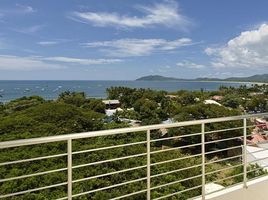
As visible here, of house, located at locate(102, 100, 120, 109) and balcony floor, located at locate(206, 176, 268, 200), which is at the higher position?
balcony floor, located at locate(206, 176, 268, 200)

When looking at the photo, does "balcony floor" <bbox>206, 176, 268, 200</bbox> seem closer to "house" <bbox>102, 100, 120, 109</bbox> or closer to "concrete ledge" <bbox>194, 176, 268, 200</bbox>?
"concrete ledge" <bbox>194, 176, 268, 200</bbox>

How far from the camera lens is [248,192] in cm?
308

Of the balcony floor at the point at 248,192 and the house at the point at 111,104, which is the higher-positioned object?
the balcony floor at the point at 248,192

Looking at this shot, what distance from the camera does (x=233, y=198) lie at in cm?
292

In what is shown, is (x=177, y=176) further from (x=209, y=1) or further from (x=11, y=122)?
(x=209, y=1)

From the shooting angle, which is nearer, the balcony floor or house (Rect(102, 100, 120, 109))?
the balcony floor

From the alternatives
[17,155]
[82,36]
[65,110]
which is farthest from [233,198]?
[82,36]

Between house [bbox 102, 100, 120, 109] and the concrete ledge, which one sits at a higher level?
the concrete ledge

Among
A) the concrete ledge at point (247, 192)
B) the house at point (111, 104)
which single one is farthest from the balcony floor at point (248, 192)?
the house at point (111, 104)

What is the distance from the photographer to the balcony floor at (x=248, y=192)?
112 inches

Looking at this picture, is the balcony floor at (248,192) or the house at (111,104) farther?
the house at (111,104)

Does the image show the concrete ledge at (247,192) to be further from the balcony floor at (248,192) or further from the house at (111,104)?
the house at (111,104)

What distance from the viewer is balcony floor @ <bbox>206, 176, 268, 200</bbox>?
285 centimetres

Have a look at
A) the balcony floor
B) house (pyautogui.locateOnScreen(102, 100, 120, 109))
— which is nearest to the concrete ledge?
the balcony floor
